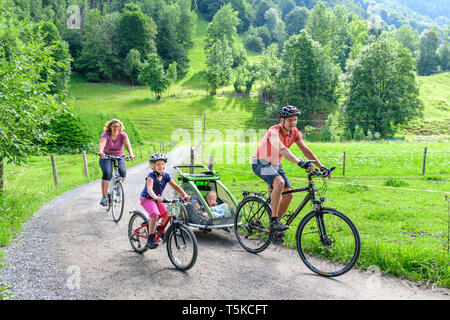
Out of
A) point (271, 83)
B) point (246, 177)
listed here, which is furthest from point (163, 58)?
point (246, 177)

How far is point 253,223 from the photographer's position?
21.5 ft

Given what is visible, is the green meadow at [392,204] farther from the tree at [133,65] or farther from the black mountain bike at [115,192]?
the tree at [133,65]

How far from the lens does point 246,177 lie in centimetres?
1730

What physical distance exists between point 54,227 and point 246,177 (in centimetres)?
1051

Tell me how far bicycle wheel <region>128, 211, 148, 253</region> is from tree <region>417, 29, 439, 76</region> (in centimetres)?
14172

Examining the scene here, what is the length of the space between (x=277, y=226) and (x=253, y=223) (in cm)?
78

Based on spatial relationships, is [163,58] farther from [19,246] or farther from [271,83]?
[19,246]

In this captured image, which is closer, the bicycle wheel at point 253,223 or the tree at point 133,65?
the bicycle wheel at point 253,223

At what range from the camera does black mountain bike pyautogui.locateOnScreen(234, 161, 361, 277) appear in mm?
5098

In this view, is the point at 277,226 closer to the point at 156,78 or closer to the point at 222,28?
the point at 156,78

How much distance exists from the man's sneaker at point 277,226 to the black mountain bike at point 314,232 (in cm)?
8

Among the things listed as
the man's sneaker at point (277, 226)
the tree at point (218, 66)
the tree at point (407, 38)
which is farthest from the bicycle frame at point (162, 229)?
the tree at point (407, 38)

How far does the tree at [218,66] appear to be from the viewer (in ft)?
275
